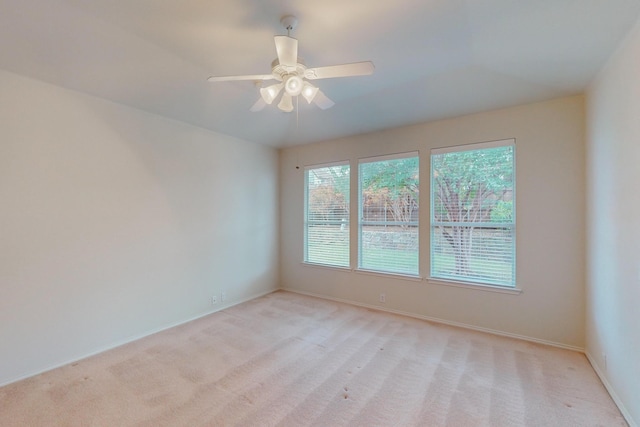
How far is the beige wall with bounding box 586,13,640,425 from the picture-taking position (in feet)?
6.05

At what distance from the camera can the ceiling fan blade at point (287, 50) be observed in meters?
1.75

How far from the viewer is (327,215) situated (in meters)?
4.71

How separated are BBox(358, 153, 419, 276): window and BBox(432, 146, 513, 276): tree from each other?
34cm

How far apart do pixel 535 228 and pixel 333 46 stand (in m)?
2.84

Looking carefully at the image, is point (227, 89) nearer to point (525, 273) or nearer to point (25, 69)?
point (25, 69)

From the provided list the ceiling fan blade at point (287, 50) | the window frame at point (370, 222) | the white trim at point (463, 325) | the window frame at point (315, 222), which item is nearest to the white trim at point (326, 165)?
the window frame at point (315, 222)

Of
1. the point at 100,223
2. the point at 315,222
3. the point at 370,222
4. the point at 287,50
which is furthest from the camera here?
the point at 315,222

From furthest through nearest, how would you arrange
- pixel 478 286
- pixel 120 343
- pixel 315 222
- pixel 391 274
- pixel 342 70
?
pixel 315 222 → pixel 391 274 → pixel 478 286 → pixel 120 343 → pixel 342 70

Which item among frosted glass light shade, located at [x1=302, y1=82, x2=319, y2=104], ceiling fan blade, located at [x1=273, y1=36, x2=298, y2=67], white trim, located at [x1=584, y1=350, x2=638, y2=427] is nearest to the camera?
ceiling fan blade, located at [x1=273, y1=36, x2=298, y2=67]

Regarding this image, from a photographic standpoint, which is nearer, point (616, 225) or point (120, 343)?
point (616, 225)

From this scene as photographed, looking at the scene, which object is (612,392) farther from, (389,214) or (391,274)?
(389,214)

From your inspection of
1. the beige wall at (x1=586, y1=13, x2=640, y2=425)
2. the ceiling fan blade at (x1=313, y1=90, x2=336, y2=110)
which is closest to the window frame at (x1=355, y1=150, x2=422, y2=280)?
the beige wall at (x1=586, y1=13, x2=640, y2=425)

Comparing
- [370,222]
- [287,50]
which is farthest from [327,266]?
[287,50]

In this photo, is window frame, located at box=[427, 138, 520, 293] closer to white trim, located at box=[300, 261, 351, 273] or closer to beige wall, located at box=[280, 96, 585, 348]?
beige wall, located at box=[280, 96, 585, 348]
